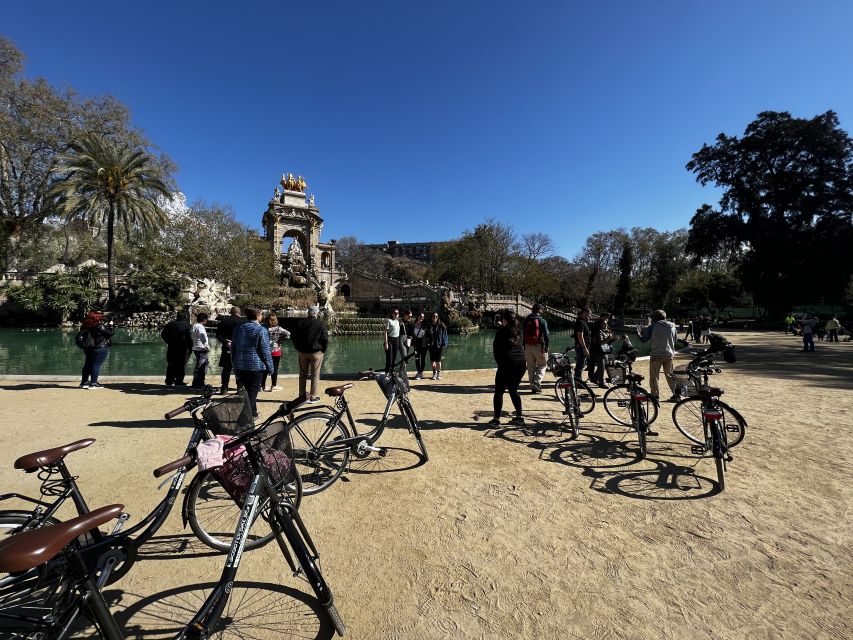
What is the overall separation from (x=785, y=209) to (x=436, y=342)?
1610 inches

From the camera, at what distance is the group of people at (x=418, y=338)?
981cm

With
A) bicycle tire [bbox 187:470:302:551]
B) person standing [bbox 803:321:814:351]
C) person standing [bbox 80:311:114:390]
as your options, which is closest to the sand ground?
bicycle tire [bbox 187:470:302:551]

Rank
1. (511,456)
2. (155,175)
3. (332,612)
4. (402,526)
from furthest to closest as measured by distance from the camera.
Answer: (155,175) < (511,456) < (402,526) < (332,612)

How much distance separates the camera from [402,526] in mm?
3355

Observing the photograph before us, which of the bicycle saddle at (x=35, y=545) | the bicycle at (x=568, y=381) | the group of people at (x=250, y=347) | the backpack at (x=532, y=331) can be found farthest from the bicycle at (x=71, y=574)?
the backpack at (x=532, y=331)

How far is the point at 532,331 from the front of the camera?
26.8 ft

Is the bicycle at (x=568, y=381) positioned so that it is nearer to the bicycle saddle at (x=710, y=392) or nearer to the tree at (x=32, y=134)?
the bicycle saddle at (x=710, y=392)

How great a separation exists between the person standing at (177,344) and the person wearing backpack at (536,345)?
707cm

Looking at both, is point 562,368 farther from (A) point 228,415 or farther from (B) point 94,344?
(B) point 94,344

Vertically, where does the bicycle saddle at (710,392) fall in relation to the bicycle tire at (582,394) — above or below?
Result: above

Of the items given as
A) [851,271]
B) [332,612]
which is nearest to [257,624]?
[332,612]

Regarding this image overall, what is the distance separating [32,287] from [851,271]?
218 ft

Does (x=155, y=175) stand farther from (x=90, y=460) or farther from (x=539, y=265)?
(x=539, y=265)

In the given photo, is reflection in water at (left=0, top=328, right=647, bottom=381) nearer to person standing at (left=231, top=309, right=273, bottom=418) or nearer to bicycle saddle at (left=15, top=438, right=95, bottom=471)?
person standing at (left=231, top=309, right=273, bottom=418)
